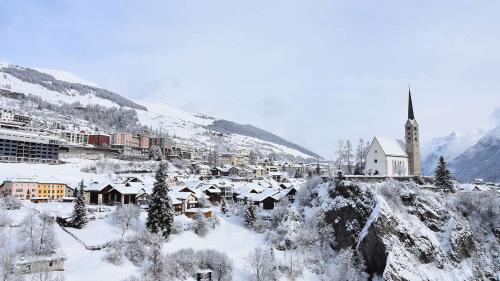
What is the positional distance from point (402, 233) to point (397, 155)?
29890 mm

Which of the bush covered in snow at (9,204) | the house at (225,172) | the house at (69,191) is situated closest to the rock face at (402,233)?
the bush covered in snow at (9,204)

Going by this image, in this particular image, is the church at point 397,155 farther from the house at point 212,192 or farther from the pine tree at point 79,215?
the pine tree at point 79,215

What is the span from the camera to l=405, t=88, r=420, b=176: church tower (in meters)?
84.9

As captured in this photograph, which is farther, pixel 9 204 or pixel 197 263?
pixel 9 204

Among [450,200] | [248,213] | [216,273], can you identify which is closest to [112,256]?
[216,273]

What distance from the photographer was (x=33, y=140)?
116m

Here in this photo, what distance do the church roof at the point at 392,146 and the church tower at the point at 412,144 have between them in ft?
4.73

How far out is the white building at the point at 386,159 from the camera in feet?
259

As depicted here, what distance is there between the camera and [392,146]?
82375 mm

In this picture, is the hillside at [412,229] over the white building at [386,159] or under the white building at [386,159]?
under

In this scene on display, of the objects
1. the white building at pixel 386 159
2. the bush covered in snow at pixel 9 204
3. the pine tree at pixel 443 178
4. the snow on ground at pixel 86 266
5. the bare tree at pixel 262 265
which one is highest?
the white building at pixel 386 159

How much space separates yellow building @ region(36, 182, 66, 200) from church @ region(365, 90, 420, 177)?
2315 inches

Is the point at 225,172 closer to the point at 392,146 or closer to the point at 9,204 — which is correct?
the point at 392,146

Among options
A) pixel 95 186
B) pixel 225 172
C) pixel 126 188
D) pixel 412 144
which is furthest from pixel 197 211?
pixel 225 172
